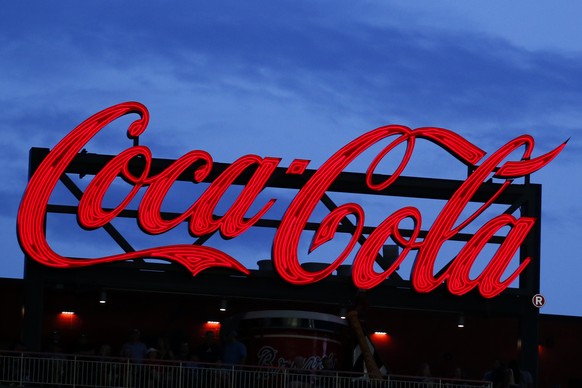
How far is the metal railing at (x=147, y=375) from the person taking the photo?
4528cm

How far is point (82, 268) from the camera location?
51531 millimetres

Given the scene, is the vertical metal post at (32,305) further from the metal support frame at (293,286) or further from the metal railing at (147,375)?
the metal railing at (147,375)

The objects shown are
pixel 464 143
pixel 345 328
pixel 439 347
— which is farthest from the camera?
pixel 439 347

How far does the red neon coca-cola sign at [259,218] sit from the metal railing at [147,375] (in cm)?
585

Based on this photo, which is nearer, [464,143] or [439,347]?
[464,143]

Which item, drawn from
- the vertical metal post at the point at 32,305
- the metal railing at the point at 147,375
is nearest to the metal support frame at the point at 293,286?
the vertical metal post at the point at 32,305

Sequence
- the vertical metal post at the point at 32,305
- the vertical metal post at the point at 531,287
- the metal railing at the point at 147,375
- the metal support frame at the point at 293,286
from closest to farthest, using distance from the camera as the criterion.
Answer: the metal railing at the point at 147,375, the vertical metal post at the point at 32,305, the metal support frame at the point at 293,286, the vertical metal post at the point at 531,287

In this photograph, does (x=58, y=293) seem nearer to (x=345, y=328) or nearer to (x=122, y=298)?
(x=122, y=298)

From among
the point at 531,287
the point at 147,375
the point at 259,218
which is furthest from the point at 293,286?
the point at 147,375

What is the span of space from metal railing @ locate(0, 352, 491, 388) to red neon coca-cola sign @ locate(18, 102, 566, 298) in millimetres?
5854

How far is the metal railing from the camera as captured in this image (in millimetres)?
45281

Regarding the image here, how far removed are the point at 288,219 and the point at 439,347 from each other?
905cm

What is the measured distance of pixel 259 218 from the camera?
52344 millimetres

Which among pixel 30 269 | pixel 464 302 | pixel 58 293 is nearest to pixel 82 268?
pixel 30 269
